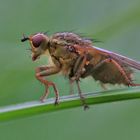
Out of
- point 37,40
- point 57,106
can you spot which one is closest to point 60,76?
point 37,40

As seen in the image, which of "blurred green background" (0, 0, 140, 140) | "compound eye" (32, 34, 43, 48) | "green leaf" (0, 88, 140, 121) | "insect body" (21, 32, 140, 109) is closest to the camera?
"green leaf" (0, 88, 140, 121)

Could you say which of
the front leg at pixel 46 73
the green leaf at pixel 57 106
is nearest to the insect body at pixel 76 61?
the front leg at pixel 46 73

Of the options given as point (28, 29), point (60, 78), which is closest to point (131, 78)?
point (60, 78)

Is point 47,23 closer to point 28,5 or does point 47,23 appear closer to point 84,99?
point 28,5

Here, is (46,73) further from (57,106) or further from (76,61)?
(57,106)

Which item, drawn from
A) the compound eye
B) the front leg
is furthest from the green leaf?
the compound eye

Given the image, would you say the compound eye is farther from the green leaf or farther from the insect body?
the green leaf
